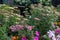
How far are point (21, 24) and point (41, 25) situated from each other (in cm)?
46

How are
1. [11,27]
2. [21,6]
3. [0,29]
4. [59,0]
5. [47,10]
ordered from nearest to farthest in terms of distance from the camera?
[0,29]
[11,27]
[47,10]
[21,6]
[59,0]

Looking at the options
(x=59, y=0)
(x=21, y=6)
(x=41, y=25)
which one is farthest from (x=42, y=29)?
(x=59, y=0)

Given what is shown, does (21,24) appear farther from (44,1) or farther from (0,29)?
(44,1)

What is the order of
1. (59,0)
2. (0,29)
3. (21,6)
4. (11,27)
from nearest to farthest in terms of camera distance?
(0,29) < (11,27) < (21,6) < (59,0)

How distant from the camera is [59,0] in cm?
876

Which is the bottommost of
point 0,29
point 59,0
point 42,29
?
point 59,0

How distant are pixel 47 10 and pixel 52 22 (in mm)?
480

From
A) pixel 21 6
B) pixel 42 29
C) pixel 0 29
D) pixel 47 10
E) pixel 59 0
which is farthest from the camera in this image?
pixel 59 0

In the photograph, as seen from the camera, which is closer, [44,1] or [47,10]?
[47,10]

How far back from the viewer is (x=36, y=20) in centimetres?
554

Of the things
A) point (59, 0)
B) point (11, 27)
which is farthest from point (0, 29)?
point (59, 0)

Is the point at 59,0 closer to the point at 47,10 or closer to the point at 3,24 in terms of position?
the point at 47,10

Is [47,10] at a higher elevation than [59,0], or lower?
higher

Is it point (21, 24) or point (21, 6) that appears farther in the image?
point (21, 6)
